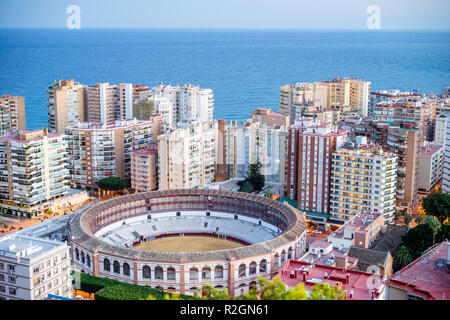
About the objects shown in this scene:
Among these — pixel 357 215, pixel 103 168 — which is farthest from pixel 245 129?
pixel 357 215

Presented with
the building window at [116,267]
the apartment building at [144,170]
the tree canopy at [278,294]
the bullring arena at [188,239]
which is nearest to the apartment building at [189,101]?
the apartment building at [144,170]

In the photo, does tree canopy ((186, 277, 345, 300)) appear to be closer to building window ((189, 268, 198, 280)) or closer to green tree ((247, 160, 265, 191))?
building window ((189, 268, 198, 280))

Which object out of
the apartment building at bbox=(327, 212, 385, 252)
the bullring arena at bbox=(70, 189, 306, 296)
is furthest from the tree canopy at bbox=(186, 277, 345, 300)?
the apartment building at bbox=(327, 212, 385, 252)

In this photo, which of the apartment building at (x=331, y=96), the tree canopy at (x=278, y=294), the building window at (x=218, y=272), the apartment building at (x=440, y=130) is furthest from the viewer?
the apartment building at (x=331, y=96)

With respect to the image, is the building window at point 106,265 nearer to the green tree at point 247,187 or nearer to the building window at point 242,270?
the building window at point 242,270

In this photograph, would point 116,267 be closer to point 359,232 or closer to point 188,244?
point 188,244
